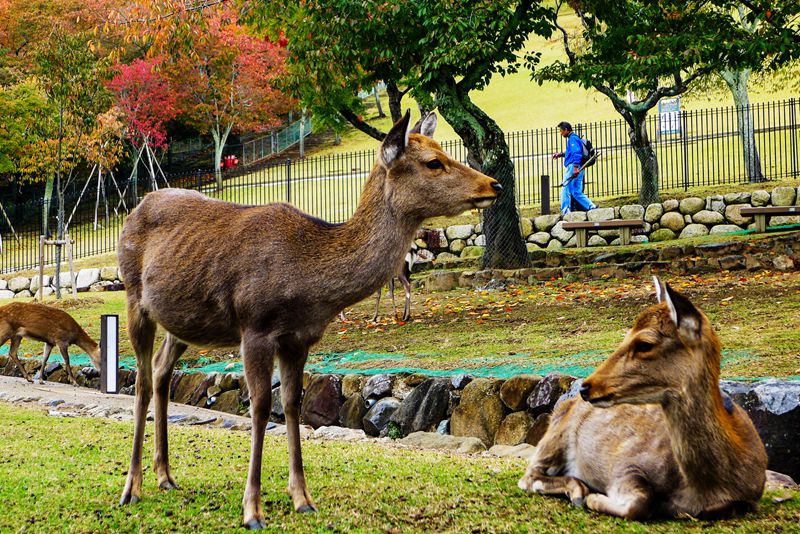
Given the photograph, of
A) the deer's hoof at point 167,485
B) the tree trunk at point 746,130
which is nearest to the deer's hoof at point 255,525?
the deer's hoof at point 167,485

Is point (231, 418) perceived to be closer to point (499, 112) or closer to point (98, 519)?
point (98, 519)

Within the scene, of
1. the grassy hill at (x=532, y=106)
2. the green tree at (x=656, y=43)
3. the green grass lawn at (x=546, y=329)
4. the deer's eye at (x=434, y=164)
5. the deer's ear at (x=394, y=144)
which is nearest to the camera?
the deer's ear at (x=394, y=144)

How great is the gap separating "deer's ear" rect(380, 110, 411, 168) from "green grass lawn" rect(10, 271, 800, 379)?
369cm

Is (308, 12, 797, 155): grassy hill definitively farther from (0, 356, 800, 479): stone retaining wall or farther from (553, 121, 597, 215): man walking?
(0, 356, 800, 479): stone retaining wall

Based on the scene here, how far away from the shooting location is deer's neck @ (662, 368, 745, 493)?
3.90 metres

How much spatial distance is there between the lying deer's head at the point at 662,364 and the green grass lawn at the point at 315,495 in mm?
623

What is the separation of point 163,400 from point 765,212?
612 inches

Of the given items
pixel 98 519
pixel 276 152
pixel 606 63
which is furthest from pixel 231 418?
pixel 276 152

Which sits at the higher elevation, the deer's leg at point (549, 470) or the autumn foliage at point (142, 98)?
the autumn foliage at point (142, 98)

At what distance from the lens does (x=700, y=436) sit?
3.90 metres

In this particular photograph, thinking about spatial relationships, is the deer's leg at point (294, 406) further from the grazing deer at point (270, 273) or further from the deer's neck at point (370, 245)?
the deer's neck at point (370, 245)

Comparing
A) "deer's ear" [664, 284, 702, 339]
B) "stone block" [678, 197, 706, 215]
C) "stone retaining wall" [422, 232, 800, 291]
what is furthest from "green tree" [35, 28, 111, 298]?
"deer's ear" [664, 284, 702, 339]

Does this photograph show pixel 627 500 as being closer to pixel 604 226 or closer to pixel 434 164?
pixel 434 164

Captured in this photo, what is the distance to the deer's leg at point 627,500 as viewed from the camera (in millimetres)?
4074
